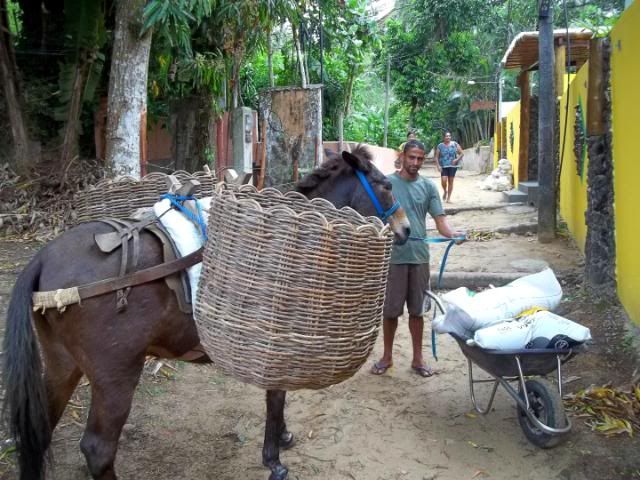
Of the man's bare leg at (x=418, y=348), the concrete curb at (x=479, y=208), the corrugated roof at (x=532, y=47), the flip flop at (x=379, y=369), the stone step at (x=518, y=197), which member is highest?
the corrugated roof at (x=532, y=47)

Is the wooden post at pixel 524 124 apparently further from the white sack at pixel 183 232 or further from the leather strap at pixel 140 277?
the leather strap at pixel 140 277

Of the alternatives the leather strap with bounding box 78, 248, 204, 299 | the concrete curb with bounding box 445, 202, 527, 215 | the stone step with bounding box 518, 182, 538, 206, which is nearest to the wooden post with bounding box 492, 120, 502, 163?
the stone step with bounding box 518, 182, 538, 206

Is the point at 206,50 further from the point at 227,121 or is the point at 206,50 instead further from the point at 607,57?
the point at 607,57

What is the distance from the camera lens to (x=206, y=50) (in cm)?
989

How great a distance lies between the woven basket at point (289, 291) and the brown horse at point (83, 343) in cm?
39

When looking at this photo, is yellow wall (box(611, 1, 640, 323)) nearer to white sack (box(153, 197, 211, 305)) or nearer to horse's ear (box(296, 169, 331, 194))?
horse's ear (box(296, 169, 331, 194))

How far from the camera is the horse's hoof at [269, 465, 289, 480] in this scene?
10.8 ft

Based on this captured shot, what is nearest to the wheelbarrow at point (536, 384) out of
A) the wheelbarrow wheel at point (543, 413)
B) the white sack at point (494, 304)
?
the wheelbarrow wheel at point (543, 413)

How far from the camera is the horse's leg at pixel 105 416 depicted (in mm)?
2709

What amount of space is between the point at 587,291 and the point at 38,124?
830 centimetres

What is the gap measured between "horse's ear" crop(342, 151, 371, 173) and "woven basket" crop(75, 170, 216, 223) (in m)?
0.93

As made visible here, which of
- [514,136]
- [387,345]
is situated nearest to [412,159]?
[387,345]

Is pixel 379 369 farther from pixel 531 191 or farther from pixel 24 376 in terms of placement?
pixel 531 191

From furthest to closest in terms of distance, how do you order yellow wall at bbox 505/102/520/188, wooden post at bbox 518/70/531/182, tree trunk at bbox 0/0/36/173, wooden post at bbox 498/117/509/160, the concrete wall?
the concrete wall < wooden post at bbox 498/117/509/160 < yellow wall at bbox 505/102/520/188 < wooden post at bbox 518/70/531/182 < tree trunk at bbox 0/0/36/173
